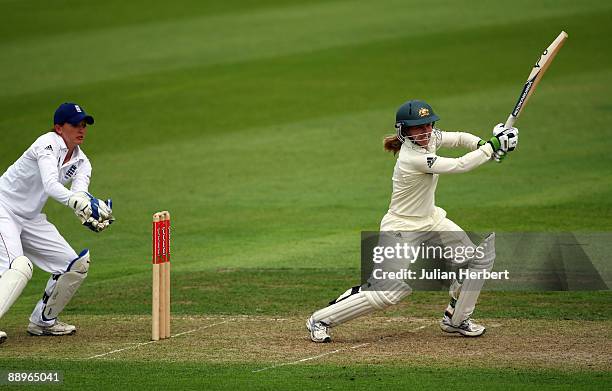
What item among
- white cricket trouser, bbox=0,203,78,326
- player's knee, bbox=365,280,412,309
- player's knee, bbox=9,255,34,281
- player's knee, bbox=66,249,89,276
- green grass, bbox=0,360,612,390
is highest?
white cricket trouser, bbox=0,203,78,326

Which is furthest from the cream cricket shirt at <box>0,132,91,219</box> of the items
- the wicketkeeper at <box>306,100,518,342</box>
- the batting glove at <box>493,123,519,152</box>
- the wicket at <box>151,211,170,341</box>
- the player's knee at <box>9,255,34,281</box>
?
the batting glove at <box>493,123,519,152</box>

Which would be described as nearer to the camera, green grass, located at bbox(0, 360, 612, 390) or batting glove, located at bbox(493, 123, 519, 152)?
green grass, located at bbox(0, 360, 612, 390)

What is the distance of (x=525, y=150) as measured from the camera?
17.2 metres

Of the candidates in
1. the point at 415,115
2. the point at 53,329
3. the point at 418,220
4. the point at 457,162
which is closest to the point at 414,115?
the point at 415,115

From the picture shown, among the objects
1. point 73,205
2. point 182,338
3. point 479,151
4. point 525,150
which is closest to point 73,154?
point 73,205

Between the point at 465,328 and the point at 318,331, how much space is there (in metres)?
1.20

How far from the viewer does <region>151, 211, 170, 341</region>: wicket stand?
8672 millimetres

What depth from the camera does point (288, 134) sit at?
18.3 meters

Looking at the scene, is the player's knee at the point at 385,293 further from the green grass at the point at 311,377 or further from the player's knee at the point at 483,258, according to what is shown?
the green grass at the point at 311,377

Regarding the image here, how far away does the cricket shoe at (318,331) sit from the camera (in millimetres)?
8711

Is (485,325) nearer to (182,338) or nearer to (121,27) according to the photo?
(182,338)

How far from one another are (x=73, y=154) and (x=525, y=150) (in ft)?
31.6

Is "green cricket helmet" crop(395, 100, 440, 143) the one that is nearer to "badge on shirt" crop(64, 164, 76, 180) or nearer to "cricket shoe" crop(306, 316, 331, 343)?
"cricket shoe" crop(306, 316, 331, 343)

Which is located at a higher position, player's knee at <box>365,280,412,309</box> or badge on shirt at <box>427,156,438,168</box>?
badge on shirt at <box>427,156,438,168</box>
